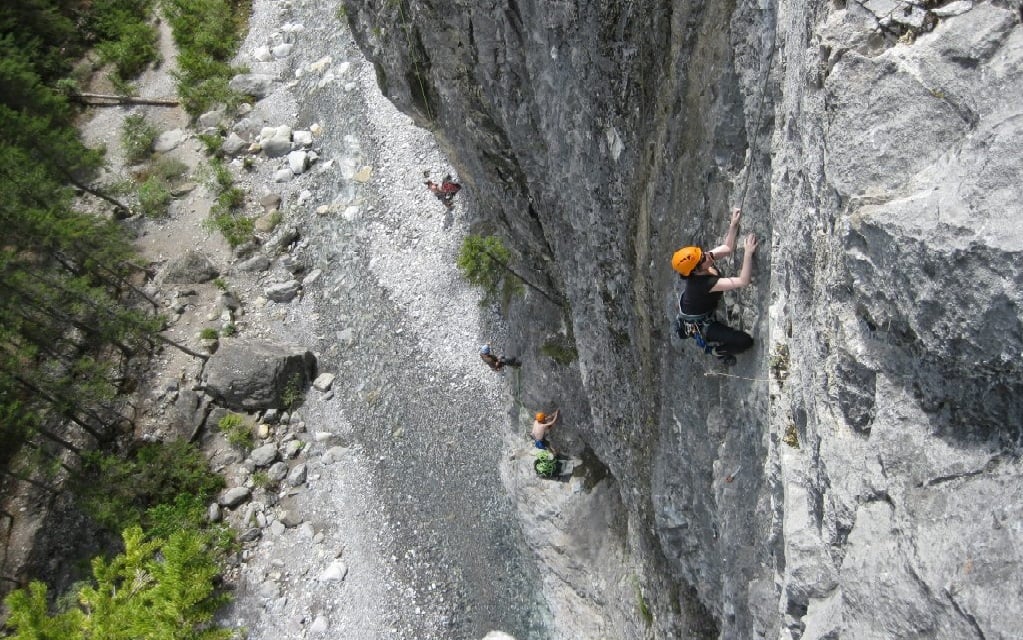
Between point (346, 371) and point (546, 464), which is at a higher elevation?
point (546, 464)

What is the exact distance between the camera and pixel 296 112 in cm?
2588

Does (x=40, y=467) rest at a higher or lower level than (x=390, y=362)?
lower

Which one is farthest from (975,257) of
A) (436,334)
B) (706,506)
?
(436,334)

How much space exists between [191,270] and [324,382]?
25.1 ft

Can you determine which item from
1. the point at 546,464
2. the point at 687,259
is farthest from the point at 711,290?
the point at 546,464

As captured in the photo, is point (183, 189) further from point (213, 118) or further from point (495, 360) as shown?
point (495, 360)

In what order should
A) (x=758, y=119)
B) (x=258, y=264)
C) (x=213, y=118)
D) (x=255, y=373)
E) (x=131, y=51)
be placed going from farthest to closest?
(x=131, y=51)
(x=213, y=118)
(x=258, y=264)
(x=255, y=373)
(x=758, y=119)

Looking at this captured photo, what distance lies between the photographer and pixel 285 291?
74.8ft

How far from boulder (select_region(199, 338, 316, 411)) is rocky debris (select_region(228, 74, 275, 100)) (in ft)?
37.2

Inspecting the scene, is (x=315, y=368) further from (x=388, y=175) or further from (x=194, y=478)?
(x=388, y=175)

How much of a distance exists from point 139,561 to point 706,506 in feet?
53.8

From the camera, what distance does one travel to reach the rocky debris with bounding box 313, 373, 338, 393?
68.8ft

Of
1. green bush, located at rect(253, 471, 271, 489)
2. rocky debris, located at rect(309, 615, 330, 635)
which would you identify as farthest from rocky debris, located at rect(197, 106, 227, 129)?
rocky debris, located at rect(309, 615, 330, 635)

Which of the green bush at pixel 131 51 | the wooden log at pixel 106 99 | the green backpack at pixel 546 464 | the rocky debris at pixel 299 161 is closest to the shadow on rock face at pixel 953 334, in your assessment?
the green backpack at pixel 546 464
